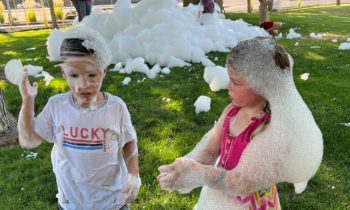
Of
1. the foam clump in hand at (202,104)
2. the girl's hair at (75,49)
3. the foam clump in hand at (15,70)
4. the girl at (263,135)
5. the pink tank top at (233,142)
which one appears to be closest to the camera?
the girl at (263,135)

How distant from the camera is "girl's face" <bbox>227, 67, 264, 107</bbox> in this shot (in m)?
1.54

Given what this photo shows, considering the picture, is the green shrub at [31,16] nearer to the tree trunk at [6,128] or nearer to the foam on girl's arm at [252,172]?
the tree trunk at [6,128]

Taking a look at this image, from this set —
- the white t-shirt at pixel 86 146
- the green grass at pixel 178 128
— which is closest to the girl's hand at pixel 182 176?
the white t-shirt at pixel 86 146

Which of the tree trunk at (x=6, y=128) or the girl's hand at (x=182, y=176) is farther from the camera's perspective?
the tree trunk at (x=6, y=128)

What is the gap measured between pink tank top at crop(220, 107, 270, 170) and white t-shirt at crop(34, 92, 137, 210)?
0.55m

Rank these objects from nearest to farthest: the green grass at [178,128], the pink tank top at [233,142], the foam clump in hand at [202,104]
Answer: the pink tank top at [233,142] < the green grass at [178,128] < the foam clump in hand at [202,104]

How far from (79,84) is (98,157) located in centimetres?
36

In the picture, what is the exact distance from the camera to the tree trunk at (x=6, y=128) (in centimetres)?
455

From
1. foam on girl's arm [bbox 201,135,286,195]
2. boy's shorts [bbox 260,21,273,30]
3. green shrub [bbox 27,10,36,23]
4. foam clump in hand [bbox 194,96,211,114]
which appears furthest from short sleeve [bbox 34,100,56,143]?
green shrub [bbox 27,10,36,23]

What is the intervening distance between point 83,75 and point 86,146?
0.33 metres

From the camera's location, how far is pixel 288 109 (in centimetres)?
143

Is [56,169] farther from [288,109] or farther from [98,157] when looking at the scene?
[288,109]

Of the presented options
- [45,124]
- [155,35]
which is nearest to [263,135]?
[45,124]

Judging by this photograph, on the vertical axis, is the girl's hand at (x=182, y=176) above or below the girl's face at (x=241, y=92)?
below
